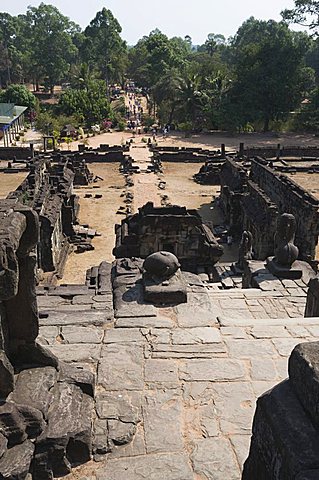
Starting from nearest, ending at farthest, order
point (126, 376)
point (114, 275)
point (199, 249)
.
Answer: point (126, 376) → point (114, 275) → point (199, 249)

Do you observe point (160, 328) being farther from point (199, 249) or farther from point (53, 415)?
point (199, 249)

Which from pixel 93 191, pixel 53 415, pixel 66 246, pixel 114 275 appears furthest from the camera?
pixel 93 191

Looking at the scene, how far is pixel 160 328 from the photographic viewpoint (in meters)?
6.95

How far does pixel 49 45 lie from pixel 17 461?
246ft

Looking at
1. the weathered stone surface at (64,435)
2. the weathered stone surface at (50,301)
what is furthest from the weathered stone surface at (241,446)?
the weathered stone surface at (50,301)

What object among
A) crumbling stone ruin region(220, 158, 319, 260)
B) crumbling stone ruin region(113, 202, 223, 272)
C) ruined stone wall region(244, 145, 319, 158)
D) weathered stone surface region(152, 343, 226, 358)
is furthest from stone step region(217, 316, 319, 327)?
ruined stone wall region(244, 145, 319, 158)

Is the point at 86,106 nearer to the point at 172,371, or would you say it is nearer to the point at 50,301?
the point at 50,301

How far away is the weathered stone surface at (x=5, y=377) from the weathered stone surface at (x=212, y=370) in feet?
7.23

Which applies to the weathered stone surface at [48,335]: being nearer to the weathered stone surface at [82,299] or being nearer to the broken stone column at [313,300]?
the weathered stone surface at [82,299]

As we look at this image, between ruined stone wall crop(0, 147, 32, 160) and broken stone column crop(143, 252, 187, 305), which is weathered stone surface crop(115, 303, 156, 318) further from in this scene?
ruined stone wall crop(0, 147, 32, 160)

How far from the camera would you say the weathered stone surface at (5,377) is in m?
4.12

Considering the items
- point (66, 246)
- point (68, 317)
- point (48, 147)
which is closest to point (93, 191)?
point (66, 246)

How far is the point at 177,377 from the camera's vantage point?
5.62 metres

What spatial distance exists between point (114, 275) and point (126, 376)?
3.91 m
